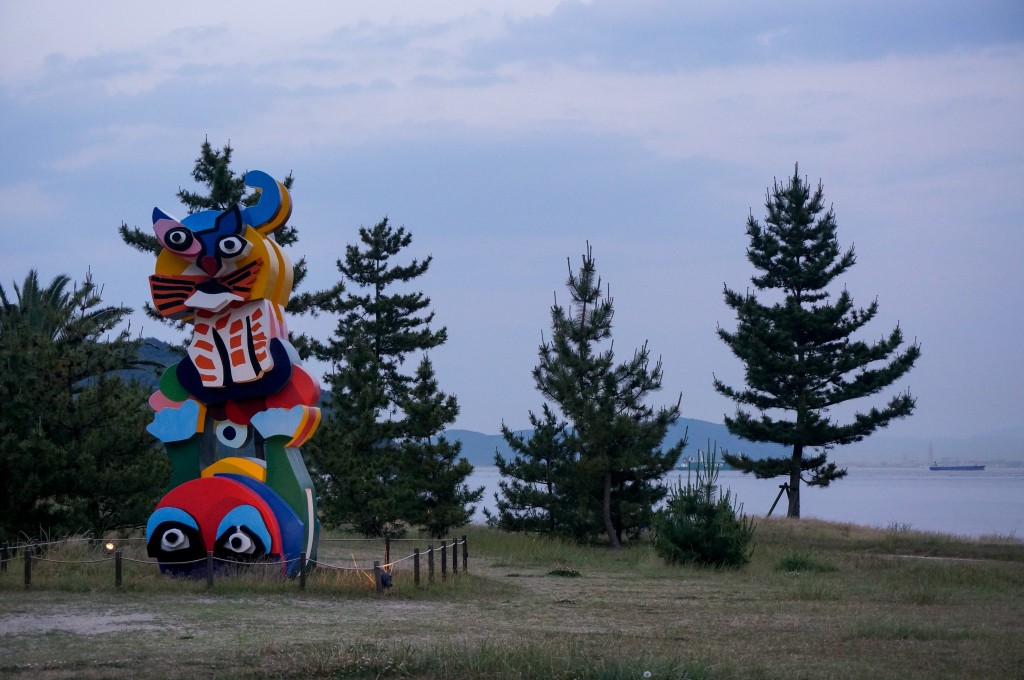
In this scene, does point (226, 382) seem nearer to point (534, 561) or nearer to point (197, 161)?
point (534, 561)

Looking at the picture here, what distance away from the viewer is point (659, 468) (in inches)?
1222

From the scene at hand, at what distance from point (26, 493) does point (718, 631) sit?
13.4 metres

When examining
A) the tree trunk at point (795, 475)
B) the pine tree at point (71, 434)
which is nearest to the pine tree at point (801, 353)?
the tree trunk at point (795, 475)

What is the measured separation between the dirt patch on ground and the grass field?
0.04 metres

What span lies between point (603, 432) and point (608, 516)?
2.33 metres

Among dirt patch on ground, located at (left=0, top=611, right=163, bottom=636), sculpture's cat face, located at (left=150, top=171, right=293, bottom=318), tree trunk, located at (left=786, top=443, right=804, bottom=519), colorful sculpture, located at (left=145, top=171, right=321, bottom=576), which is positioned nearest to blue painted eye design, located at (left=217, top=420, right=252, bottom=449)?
colorful sculpture, located at (left=145, top=171, right=321, bottom=576)

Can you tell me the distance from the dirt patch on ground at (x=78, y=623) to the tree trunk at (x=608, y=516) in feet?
59.3

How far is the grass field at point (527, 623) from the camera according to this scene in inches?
418

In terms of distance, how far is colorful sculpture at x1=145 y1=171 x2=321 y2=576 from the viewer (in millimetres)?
18188

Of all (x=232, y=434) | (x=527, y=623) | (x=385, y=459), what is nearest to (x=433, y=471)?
(x=385, y=459)

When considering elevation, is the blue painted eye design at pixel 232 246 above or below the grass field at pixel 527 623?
above

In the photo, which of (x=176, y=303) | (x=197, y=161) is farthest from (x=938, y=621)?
(x=197, y=161)

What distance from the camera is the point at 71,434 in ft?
73.9

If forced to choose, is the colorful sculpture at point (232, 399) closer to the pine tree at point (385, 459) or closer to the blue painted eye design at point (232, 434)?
the blue painted eye design at point (232, 434)
